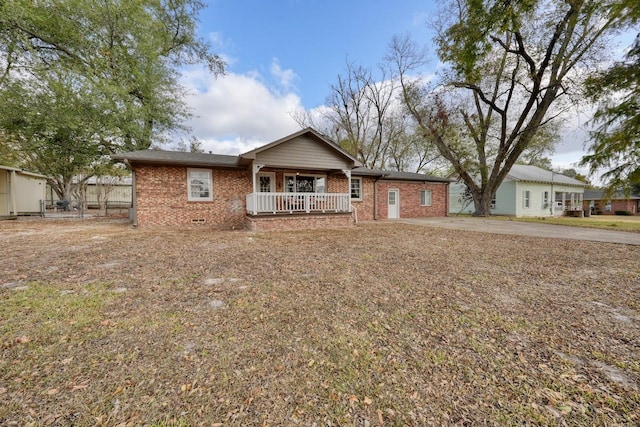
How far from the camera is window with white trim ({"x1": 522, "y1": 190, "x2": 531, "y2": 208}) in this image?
71.1 ft

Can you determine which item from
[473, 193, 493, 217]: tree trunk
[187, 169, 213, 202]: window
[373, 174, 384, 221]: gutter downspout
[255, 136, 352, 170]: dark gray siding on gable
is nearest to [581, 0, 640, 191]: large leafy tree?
[373, 174, 384, 221]: gutter downspout

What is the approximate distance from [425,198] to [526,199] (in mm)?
11530

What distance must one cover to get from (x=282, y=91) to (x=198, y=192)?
492 inches

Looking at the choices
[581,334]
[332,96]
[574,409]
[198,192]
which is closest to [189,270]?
[574,409]

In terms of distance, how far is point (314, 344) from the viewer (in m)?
2.41

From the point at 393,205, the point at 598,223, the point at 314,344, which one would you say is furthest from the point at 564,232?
the point at 314,344

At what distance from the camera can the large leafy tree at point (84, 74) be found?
12742 millimetres

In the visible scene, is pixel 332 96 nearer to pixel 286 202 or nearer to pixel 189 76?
pixel 189 76

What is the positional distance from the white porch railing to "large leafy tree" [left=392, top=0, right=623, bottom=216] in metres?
6.68

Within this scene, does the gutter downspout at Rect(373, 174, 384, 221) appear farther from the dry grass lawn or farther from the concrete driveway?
the dry grass lawn

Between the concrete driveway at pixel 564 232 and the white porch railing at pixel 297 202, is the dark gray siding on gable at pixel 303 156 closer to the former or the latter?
the white porch railing at pixel 297 202

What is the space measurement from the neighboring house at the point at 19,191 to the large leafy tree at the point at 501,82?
73.0 feet

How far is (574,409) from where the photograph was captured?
1.70 m

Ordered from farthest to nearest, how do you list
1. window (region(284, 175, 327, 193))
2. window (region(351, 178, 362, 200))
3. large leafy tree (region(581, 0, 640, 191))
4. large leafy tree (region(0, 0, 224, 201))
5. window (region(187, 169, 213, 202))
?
window (region(351, 178, 362, 200))
window (region(284, 175, 327, 193))
large leafy tree (region(0, 0, 224, 201))
window (region(187, 169, 213, 202))
large leafy tree (region(581, 0, 640, 191))
